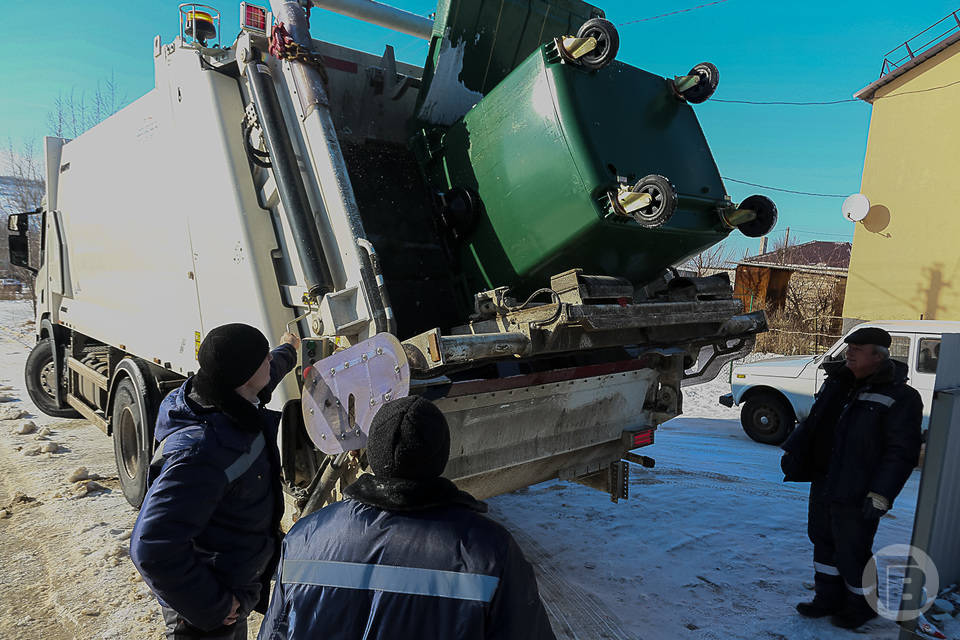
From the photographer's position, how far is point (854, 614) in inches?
120

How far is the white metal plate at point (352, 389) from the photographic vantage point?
2287mm

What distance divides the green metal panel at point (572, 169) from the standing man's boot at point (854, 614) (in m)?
2.01

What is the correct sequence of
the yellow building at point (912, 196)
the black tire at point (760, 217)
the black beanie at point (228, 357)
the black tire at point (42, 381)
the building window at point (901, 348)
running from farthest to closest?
the yellow building at point (912, 196)
the black tire at point (42, 381)
the building window at point (901, 348)
the black tire at point (760, 217)
the black beanie at point (228, 357)

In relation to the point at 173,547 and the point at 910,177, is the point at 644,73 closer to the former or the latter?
the point at 173,547

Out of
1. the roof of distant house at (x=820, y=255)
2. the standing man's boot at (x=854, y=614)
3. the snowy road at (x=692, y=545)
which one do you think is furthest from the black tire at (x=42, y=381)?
the roof of distant house at (x=820, y=255)

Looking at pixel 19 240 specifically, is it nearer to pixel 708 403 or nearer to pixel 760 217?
pixel 760 217

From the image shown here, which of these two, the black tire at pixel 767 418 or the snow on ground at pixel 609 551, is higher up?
the black tire at pixel 767 418

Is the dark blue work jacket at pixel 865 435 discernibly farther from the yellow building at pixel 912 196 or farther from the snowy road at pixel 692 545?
the yellow building at pixel 912 196

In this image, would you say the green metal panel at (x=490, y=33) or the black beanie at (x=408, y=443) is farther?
the green metal panel at (x=490, y=33)

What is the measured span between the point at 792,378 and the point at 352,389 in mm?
6148

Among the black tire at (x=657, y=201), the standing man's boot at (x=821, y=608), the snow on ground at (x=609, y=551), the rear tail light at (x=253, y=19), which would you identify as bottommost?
the snow on ground at (x=609, y=551)

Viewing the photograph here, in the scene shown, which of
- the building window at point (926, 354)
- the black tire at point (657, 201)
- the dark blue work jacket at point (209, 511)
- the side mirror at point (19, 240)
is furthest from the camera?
the side mirror at point (19, 240)

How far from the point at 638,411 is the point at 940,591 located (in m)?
1.92

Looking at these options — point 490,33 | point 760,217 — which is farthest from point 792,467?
point 490,33
